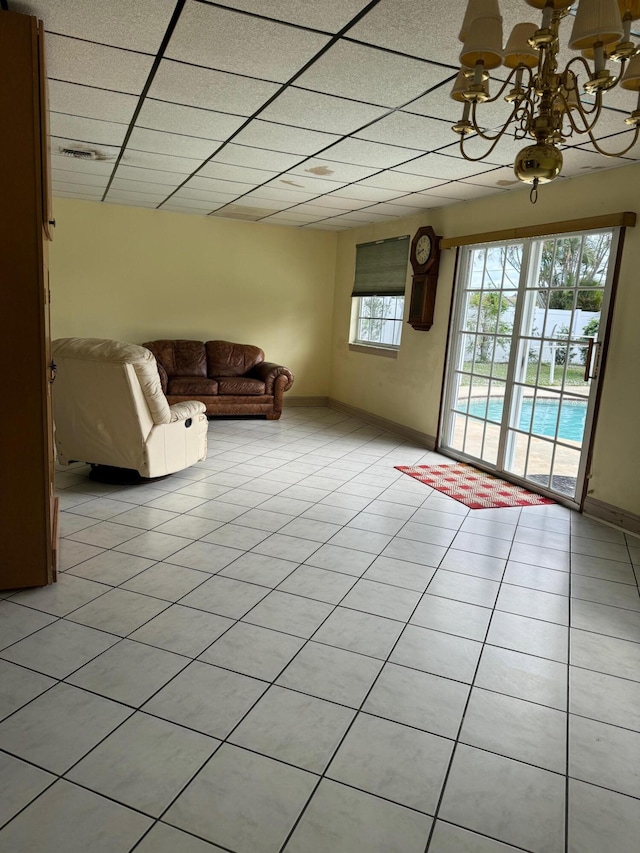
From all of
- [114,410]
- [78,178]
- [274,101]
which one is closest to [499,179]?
[274,101]

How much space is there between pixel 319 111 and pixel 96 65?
1189 mm

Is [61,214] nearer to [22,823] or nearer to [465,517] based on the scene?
[465,517]

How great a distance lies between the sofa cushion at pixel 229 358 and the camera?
7.58 m

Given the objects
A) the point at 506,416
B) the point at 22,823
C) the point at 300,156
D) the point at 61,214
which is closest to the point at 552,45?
the point at 22,823

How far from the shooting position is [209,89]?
3.12m

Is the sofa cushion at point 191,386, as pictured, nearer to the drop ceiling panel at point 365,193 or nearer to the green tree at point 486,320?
the drop ceiling panel at point 365,193

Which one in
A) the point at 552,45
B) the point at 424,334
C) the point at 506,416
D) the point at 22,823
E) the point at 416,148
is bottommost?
the point at 22,823

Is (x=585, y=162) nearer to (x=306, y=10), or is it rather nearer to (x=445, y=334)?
(x=445, y=334)

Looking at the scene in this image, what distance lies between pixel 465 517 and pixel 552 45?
304 centimetres

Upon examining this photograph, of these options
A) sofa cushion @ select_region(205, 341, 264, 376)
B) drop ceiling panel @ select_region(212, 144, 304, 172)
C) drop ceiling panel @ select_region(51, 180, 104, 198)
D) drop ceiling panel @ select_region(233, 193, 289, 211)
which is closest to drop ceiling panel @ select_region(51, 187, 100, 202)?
drop ceiling panel @ select_region(51, 180, 104, 198)

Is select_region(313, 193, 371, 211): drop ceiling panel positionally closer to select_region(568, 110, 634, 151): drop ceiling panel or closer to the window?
the window

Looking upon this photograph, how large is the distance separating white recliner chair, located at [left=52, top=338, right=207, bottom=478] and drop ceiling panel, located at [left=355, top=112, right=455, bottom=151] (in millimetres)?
2047

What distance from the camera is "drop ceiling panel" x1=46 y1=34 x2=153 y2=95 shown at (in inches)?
107

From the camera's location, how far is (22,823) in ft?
5.02
